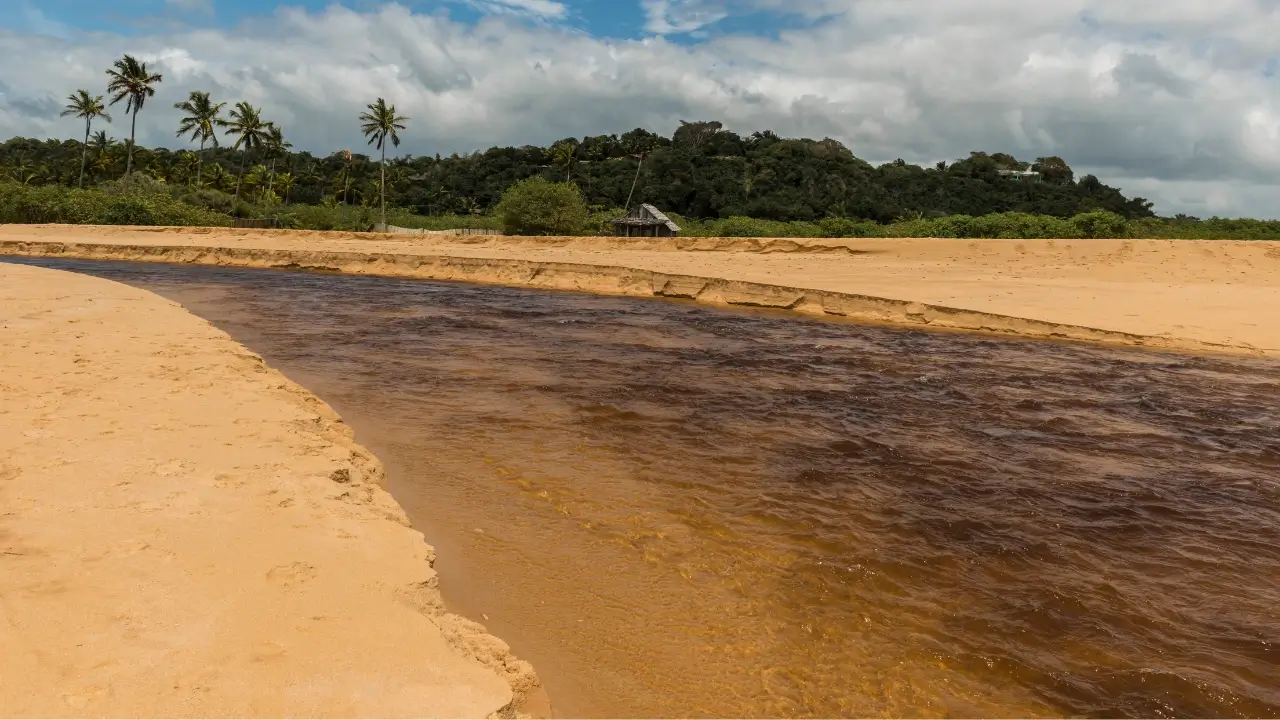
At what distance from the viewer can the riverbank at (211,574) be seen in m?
2.42

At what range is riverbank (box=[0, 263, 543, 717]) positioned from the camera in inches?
95.2

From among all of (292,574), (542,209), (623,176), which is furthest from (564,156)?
(292,574)

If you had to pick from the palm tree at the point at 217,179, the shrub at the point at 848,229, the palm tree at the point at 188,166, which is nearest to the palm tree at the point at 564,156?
the palm tree at the point at 217,179

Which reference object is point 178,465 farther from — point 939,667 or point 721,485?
point 939,667

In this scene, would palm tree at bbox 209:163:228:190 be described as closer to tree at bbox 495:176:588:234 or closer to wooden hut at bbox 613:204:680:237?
tree at bbox 495:176:588:234

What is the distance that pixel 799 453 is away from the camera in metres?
6.45

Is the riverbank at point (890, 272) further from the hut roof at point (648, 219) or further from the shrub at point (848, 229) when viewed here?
the hut roof at point (648, 219)

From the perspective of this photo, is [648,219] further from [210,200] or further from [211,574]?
[211,574]

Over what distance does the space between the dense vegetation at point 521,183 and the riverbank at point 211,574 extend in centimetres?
3569

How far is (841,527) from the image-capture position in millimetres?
4887

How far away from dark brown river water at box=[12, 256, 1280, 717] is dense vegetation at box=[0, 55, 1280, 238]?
3093 cm

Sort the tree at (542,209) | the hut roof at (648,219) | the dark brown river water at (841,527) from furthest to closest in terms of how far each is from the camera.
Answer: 1. the hut roof at (648,219)
2. the tree at (542,209)
3. the dark brown river water at (841,527)

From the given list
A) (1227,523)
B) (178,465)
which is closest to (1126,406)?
(1227,523)

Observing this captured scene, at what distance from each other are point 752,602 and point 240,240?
37.4 m
